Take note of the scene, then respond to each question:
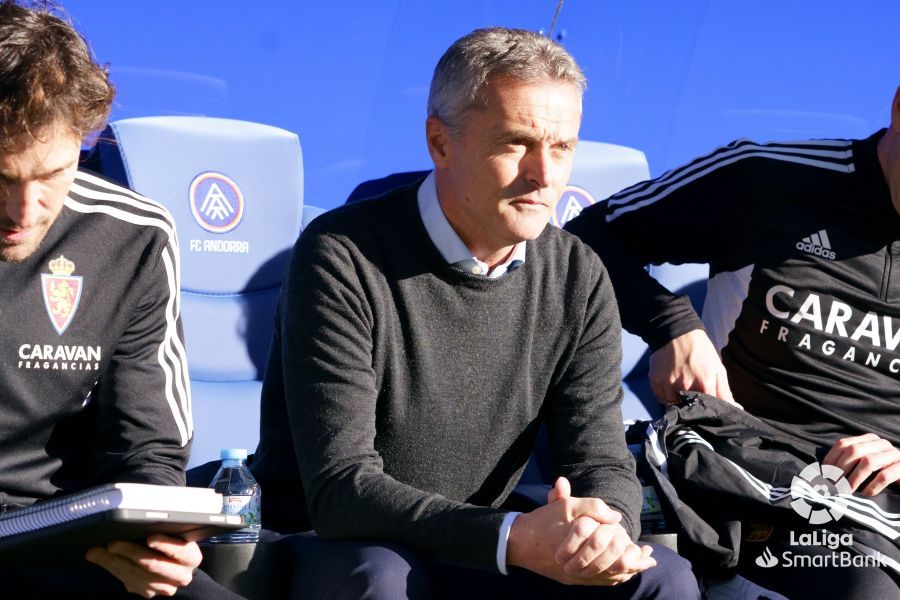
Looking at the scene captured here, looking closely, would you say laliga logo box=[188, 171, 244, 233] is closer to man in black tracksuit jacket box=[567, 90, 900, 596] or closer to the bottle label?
man in black tracksuit jacket box=[567, 90, 900, 596]

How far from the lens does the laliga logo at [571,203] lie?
262 centimetres

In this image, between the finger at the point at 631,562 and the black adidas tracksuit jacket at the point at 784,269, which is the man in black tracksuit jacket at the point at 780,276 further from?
the finger at the point at 631,562

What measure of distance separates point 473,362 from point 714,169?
31.7 inches

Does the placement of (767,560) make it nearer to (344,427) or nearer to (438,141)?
(344,427)

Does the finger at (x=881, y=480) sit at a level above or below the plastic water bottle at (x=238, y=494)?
above

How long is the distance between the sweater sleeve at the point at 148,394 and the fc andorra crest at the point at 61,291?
0.09 m

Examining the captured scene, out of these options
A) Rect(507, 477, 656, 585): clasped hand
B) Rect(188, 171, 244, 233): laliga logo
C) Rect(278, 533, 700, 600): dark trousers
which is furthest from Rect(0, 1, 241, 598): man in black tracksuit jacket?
Rect(188, 171, 244, 233): laliga logo

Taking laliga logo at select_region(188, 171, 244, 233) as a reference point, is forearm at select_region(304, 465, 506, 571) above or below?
below

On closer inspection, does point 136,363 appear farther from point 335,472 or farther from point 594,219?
point 594,219

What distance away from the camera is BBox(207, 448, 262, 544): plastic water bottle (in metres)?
1.60

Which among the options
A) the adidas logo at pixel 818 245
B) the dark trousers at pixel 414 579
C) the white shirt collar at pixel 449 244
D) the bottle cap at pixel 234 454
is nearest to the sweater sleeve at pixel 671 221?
the adidas logo at pixel 818 245

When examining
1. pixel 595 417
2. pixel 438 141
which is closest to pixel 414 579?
pixel 595 417

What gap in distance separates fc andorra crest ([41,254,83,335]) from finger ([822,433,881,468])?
4.11 feet

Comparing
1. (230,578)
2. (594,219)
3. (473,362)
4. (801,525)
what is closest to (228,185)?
(594,219)
